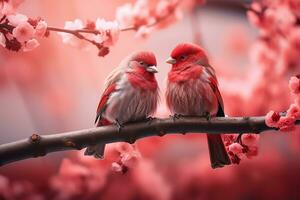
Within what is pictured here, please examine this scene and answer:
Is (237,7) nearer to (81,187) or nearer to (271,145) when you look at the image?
(271,145)

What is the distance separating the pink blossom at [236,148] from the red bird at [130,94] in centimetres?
27

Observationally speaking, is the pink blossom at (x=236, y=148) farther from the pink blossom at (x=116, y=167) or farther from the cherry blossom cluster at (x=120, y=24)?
Answer: the cherry blossom cluster at (x=120, y=24)

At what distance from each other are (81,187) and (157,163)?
11.6 inches

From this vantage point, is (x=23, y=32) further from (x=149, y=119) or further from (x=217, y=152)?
(x=217, y=152)

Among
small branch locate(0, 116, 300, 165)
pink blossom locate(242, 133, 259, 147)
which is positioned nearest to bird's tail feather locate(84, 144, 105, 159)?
small branch locate(0, 116, 300, 165)

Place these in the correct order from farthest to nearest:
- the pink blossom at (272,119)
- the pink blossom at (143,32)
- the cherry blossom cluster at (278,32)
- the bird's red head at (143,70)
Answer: the cherry blossom cluster at (278,32) → the pink blossom at (143,32) → the bird's red head at (143,70) → the pink blossom at (272,119)

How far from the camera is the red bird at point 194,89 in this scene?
5.20 ft

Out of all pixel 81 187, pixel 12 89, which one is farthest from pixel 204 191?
pixel 12 89

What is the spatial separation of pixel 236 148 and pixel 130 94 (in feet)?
1.24

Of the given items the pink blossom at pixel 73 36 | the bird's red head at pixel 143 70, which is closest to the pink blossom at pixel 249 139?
the bird's red head at pixel 143 70

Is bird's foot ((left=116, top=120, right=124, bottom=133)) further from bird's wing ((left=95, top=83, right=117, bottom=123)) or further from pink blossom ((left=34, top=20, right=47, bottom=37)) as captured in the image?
pink blossom ((left=34, top=20, right=47, bottom=37))

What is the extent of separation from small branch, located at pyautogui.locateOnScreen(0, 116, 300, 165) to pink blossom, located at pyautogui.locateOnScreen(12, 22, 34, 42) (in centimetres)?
28

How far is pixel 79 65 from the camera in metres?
1.79

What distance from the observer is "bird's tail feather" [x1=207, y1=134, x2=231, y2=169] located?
5.49 ft
